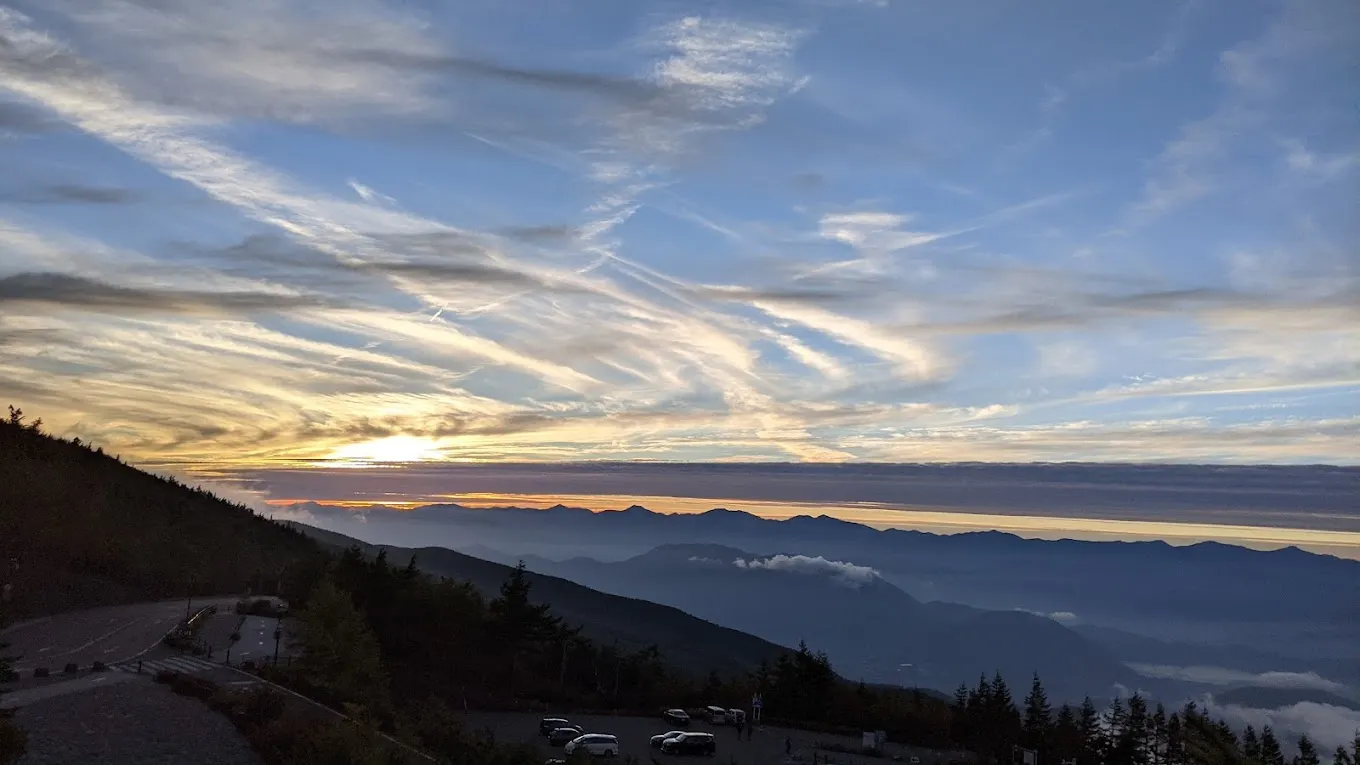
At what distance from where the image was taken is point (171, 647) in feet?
205

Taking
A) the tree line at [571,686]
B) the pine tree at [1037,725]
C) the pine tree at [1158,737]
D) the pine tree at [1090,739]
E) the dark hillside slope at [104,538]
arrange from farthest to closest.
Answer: the dark hillside slope at [104,538]
the pine tree at [1158,737]
the pine tree at [1037,725]
the pine tree at [1090,739]
the tree line at [571,686]

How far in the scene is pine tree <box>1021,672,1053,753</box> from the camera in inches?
2724

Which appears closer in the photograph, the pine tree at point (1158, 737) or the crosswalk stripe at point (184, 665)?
the crosswalk stripe at point (184, 665)

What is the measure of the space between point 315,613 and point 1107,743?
57.0 meters

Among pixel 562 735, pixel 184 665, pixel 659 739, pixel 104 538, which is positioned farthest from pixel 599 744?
pixel 104 538

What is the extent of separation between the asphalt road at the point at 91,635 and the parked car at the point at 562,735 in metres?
28.1

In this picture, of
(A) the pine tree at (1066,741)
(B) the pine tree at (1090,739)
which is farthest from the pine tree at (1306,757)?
(A) the pine tree at (1066,741)

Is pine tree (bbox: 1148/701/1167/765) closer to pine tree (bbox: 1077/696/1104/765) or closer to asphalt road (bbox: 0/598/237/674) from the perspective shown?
pine tree (bbox: 1077/696/1104/765)

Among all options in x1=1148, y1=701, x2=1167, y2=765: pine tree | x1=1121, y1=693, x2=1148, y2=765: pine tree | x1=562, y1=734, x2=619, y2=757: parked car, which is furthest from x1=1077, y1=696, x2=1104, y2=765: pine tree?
x1=562, y1=734, x2=619, y2=757: parked car

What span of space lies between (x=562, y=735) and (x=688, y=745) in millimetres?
6586

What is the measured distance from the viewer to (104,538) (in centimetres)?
10075

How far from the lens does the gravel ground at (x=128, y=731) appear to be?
3616 centimetres

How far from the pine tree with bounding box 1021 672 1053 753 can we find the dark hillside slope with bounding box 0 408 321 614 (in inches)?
3170

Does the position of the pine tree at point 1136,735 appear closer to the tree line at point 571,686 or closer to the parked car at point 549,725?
the tree line at point 571,686
